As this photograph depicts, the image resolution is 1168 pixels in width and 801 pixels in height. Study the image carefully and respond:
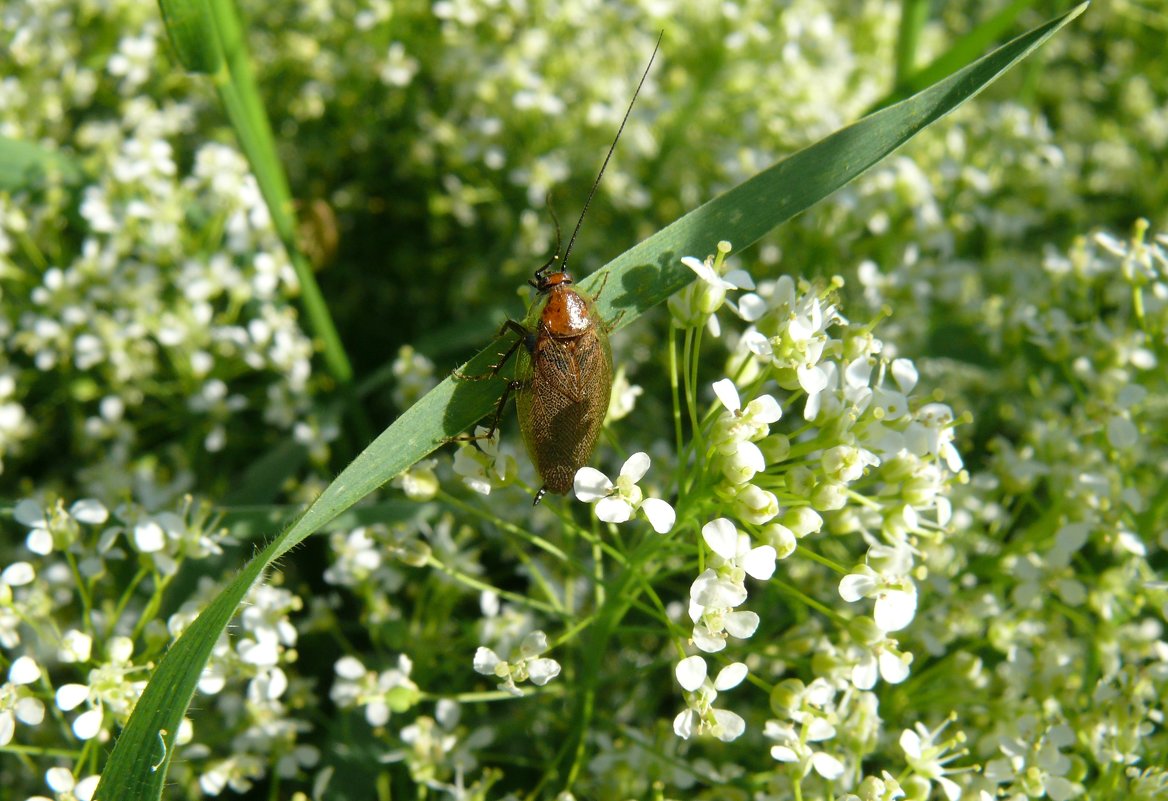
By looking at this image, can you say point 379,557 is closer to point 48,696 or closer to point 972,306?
point 48,696

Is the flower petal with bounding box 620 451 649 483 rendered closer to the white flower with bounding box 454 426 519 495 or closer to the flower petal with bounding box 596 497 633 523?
the flower petal with bounding box 596 497 633 523

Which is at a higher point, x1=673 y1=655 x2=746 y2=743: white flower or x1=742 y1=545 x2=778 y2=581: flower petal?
x1=742 y1=545 x2=778 y2=581: flower petal

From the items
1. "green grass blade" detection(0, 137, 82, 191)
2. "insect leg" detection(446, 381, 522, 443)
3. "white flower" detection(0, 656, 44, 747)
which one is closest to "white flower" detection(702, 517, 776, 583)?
"insect leg" detection(446, 381, 522, 443)

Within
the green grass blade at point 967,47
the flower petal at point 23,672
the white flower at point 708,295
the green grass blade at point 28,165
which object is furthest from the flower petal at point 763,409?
the green grass blade at point 28,165

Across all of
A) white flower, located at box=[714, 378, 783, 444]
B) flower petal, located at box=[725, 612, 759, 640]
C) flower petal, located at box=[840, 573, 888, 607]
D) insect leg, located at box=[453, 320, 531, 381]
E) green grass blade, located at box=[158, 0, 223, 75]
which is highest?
green grass blade, located at box=[158, 0, 223, 75]

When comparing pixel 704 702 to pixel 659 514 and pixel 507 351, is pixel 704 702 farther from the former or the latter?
pixel 507 351

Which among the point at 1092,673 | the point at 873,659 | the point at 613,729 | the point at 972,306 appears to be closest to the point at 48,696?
the point at 613,729
